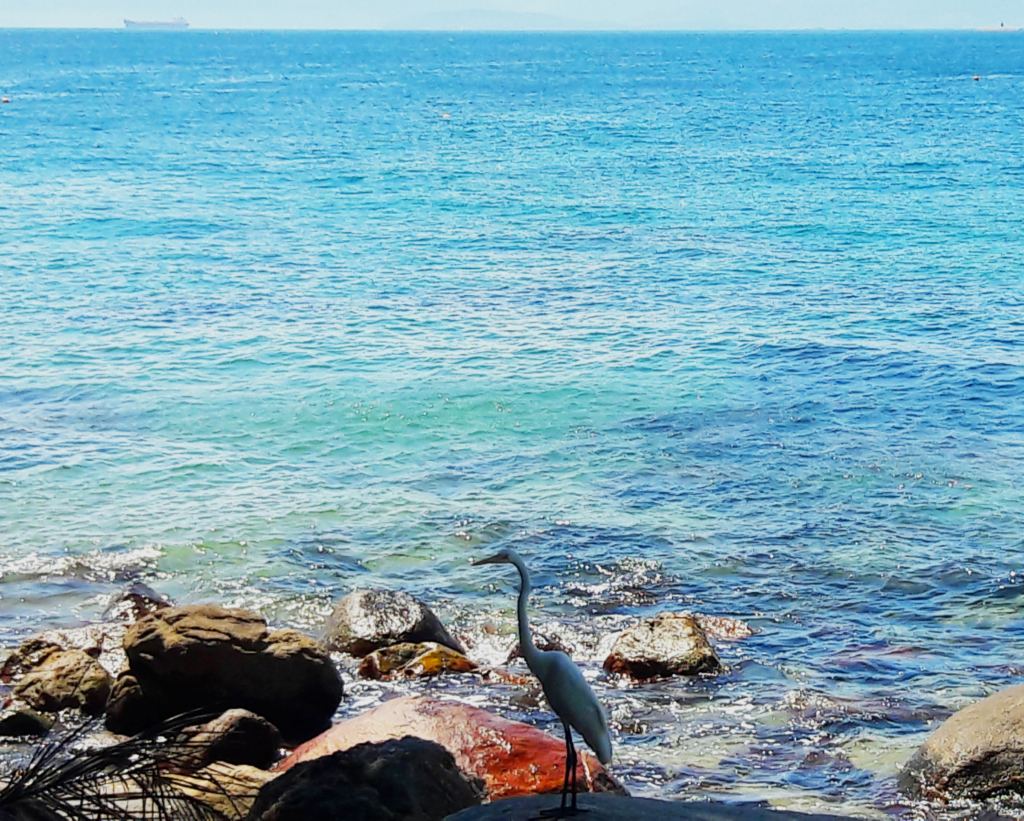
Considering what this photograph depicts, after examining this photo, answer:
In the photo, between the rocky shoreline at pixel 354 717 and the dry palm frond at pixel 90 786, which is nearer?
the dry palm frond at pixel 90 786

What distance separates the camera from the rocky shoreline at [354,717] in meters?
7.82

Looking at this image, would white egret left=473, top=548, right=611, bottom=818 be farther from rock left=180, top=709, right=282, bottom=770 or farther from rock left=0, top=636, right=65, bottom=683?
rock left=0, top=636, right=65, bottom=683

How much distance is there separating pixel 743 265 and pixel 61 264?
680 inches

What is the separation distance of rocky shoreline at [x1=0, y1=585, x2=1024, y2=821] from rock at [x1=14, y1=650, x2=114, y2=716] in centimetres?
2

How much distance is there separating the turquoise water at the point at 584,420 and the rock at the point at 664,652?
0.85 ft

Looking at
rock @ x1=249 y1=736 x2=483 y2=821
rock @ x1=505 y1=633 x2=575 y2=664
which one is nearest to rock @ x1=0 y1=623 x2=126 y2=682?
rock @ x1=505 y1=633 x2=575 y2=664

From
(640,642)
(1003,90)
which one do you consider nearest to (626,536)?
(640,642)

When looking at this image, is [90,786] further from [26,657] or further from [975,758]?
[26,657]

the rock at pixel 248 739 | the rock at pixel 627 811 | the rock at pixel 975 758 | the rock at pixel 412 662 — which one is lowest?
the rock at pixel 412 662

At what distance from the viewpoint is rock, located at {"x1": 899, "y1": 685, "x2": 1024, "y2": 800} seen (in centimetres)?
998

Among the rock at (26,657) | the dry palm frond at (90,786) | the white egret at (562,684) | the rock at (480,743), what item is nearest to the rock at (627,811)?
the white egret at (562,684)

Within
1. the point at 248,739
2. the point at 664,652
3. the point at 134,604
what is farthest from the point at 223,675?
the point at 664,652

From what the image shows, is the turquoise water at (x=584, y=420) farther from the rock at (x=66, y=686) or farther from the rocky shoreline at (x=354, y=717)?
the rock at (x=66, y=686)

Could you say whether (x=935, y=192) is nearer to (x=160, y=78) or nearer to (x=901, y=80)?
(x=901, y=80)
